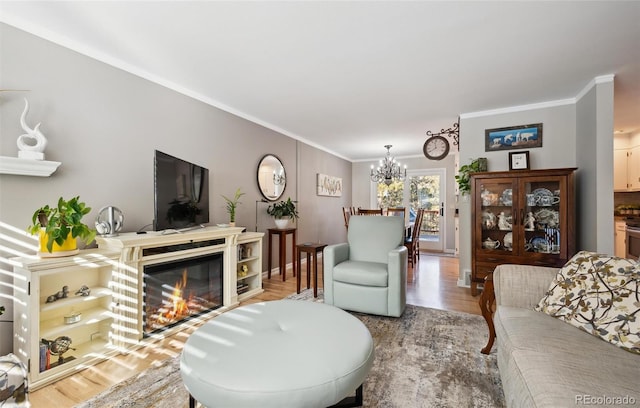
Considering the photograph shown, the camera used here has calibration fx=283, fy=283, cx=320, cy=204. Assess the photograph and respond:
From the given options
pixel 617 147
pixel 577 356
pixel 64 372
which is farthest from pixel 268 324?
pixel 617 147

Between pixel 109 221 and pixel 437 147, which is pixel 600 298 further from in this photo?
pixel 109 221

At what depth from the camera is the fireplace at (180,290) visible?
230 cm

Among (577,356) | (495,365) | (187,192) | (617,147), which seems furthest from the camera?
(617,147)

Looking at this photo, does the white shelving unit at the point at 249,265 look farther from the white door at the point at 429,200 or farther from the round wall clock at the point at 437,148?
the white door at the point at 429,200

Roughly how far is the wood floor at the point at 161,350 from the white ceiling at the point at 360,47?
2.29 meters

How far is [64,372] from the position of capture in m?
1.80

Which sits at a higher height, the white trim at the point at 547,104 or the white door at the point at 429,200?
the white trim at the point at 547,104

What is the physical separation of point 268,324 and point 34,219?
165 cm

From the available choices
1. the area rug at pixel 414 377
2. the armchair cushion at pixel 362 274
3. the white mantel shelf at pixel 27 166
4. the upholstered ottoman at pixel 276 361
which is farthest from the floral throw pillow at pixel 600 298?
the white mantel shelf at pixel 27 166

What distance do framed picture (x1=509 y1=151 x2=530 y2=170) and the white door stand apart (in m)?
2.94

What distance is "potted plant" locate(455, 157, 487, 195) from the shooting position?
358cm

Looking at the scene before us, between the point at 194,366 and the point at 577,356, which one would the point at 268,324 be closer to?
the point at 194,366

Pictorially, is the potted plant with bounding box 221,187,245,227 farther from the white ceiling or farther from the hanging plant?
the white ceiling

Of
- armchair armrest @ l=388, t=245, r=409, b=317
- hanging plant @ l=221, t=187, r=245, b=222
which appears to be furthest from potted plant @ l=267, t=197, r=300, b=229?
armchair armrest @ l=388, t=245, r=409, b=317
